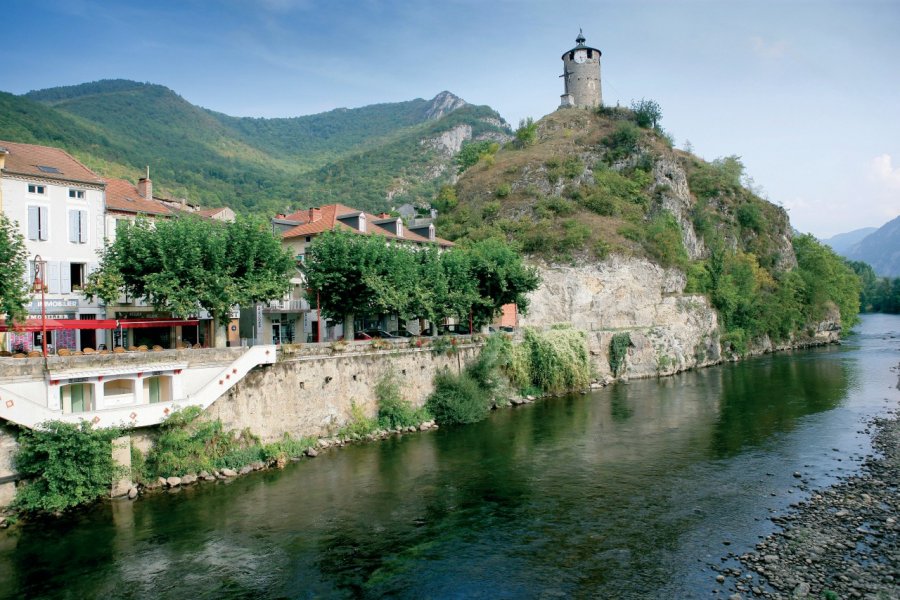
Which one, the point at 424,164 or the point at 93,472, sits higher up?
the point at 424,164

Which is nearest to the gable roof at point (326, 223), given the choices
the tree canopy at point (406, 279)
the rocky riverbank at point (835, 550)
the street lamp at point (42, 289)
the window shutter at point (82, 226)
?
the tree canopy at point (406, 279)

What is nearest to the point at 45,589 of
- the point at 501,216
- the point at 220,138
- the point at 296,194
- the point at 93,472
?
the point at 93,472

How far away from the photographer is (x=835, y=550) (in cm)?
1736

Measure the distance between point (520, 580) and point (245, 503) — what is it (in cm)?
1123

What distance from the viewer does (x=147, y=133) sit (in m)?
117

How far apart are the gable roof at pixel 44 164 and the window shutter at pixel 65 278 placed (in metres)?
4.64

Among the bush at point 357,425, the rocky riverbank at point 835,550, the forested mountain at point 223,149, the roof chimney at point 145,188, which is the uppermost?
the forested mountain at point 223,149

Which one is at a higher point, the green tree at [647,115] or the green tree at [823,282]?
the green tree at [647,115]

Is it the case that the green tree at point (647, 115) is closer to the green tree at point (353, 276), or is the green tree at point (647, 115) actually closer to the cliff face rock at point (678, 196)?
the cliff face rock at point (678, 196)

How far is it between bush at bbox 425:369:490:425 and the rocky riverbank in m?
18.6

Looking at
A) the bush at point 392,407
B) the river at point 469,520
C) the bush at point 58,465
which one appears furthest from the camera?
the bush at point 392,407

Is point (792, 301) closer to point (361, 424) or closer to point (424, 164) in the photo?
point (361, 424)

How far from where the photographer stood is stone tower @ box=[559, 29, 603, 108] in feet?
324

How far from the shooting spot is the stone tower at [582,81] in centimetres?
9862
